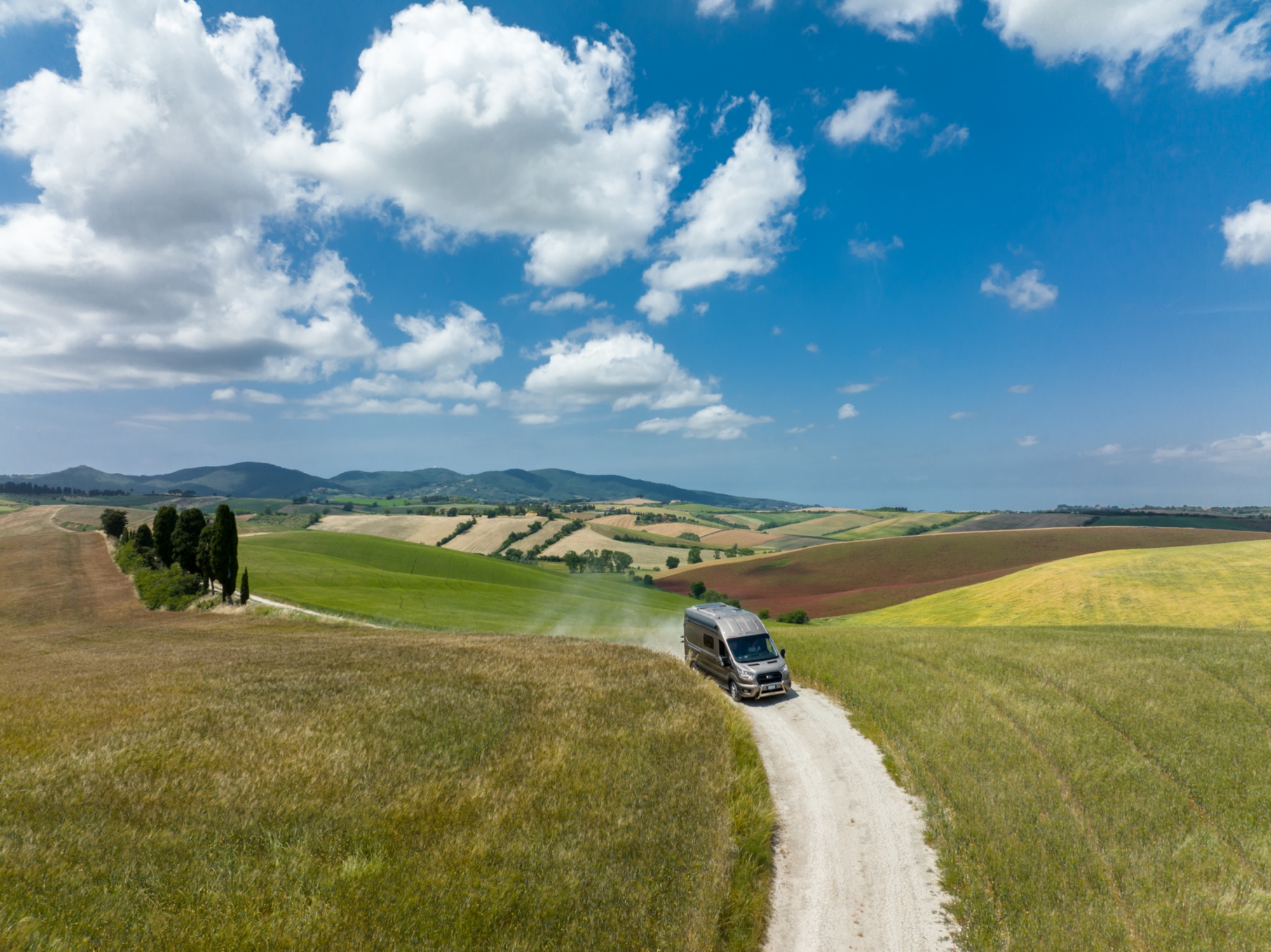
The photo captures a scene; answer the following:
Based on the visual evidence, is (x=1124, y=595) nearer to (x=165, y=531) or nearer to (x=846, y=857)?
(x=846, y=857)

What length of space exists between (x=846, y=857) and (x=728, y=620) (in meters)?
12.0

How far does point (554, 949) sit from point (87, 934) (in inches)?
227

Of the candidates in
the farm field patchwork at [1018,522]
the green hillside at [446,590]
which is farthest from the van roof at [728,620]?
the farm field patchwork at [1018,522]

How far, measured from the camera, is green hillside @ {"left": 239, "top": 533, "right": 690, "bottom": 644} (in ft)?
154

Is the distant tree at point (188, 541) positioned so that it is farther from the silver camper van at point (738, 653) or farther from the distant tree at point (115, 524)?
the silver camper van at point (738, 653)

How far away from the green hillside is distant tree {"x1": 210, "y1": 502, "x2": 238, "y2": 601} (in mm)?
3917

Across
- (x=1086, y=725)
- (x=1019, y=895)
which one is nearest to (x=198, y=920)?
(x=1019, y=895)

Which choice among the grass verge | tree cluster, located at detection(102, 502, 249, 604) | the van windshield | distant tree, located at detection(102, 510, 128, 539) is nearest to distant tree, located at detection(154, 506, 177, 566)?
tree cluster, located at detection(102, 502, 249, 604)

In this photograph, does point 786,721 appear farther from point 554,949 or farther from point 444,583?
point 444,583

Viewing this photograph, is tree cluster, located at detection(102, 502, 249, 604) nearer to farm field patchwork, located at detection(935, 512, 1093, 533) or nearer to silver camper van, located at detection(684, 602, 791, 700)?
silver camper van, located at detection(684, 602, 791, 700)

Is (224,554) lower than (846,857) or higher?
higher

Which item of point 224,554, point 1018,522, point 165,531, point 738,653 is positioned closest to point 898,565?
point 738,653

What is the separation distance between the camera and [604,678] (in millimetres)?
21141

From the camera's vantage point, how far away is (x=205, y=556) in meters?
55.1
